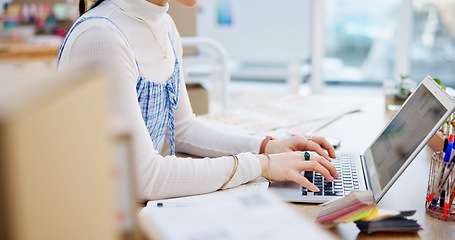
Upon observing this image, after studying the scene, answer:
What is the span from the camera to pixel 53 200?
458 mm

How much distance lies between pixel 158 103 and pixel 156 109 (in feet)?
0.05

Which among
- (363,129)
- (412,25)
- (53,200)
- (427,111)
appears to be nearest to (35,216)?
(53,200)

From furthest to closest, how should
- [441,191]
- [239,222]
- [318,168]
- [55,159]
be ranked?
[318,168] → [441,191] → [239,222] → [55,159]

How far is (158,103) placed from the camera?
4.31ft

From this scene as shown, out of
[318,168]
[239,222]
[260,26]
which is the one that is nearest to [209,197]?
[318,168]

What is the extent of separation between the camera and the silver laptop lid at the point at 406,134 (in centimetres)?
103

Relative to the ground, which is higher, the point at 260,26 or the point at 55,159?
the point at 55,159

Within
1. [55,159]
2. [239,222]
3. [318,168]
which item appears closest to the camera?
[55,159]

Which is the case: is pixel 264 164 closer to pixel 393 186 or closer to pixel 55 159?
pixel 393 186

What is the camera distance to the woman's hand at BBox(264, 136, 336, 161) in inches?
52.1

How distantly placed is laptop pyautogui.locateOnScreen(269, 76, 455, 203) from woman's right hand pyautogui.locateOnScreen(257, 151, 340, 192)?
0.02 m

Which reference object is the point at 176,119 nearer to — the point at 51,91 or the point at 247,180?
the point at 247,180

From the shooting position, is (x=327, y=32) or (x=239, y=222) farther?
(x=327, y=32)

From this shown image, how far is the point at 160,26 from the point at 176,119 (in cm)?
27
